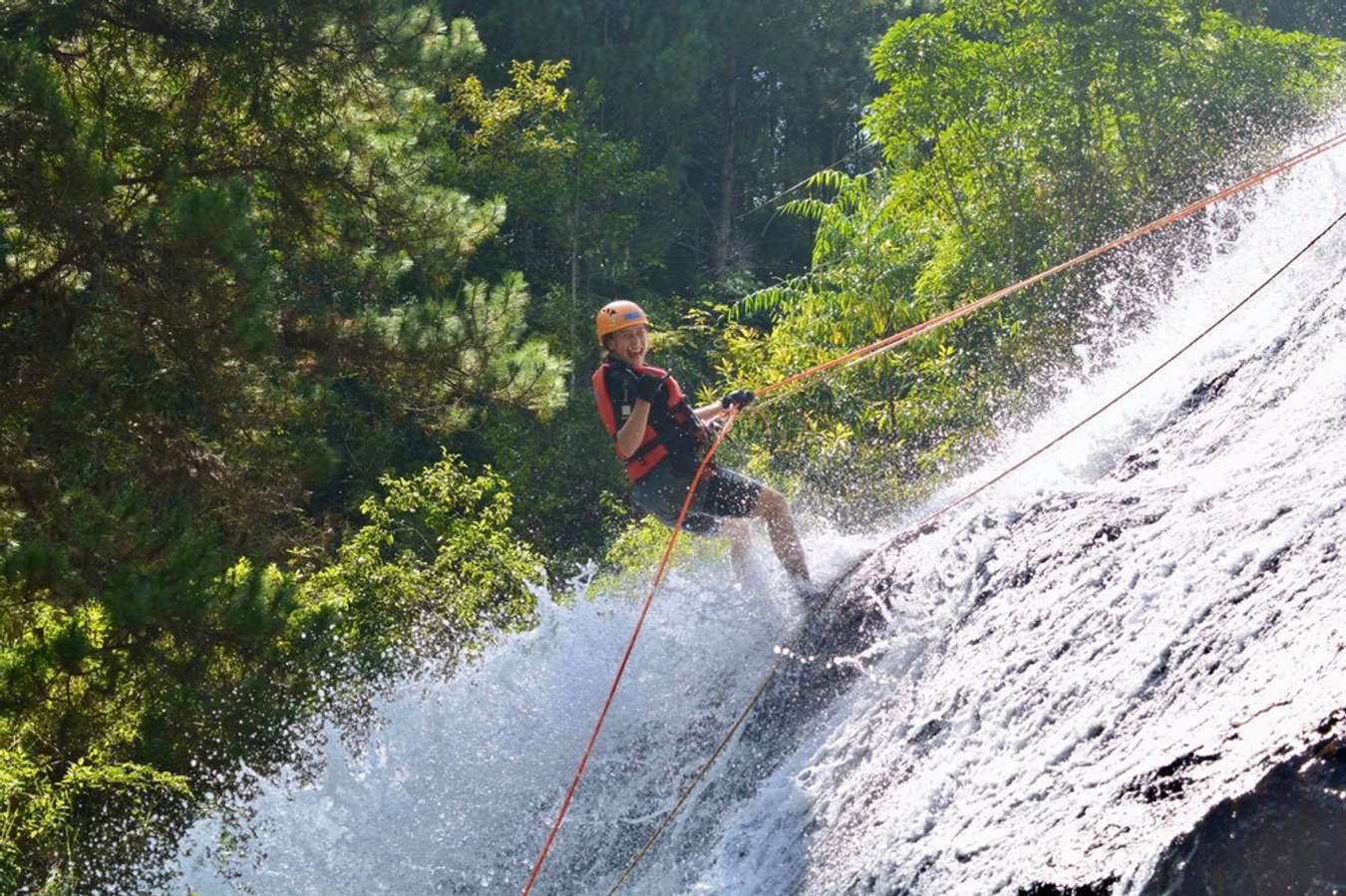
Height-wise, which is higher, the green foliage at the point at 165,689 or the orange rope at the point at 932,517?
the green foliage at the point at 165,689

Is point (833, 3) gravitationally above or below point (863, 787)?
above

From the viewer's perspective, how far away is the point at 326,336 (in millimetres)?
12234

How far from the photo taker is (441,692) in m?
9.48

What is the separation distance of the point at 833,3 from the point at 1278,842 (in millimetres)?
32271

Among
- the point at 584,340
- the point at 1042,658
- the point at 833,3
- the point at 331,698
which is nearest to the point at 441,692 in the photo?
the point at 331,698

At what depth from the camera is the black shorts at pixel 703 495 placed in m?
7.55

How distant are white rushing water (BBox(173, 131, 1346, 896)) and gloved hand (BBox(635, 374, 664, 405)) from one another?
3.60ft

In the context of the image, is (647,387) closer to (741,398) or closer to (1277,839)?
(741,398)

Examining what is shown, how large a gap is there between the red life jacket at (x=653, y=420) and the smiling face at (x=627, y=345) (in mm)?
44

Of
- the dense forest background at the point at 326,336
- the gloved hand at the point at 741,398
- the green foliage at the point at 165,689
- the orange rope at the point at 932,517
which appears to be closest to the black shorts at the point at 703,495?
the gloved hand at the point at 741,398

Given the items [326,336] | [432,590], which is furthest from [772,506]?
[326,336]

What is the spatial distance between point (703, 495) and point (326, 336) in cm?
546

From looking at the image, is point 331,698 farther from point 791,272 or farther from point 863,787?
point 791,272

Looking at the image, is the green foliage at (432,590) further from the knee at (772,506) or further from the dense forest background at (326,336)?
the knee at (772,506)
